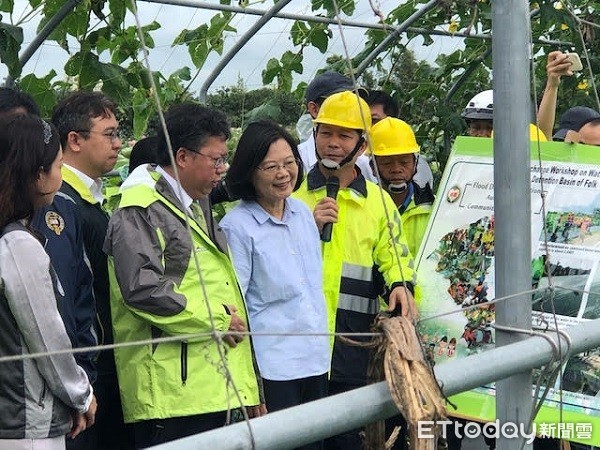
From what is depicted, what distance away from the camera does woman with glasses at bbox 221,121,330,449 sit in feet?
9.37

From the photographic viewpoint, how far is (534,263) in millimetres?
2908

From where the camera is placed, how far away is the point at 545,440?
12.1 feet

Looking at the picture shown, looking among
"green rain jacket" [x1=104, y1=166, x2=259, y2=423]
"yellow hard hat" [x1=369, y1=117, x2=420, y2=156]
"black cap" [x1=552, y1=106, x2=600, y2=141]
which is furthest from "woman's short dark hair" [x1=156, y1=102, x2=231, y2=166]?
"black cap" [x1=552, y1=106, x2=600, y2=141]

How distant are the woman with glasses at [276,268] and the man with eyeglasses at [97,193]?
36cm

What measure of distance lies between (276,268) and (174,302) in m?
0.44

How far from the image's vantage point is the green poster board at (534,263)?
278 cm

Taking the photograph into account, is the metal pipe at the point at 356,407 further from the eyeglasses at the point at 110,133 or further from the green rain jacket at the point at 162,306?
the eyeglasses at the point at 110,133

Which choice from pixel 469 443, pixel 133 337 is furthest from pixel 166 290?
pixel 469 443

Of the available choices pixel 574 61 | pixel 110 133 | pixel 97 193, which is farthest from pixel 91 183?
pixel 574 61

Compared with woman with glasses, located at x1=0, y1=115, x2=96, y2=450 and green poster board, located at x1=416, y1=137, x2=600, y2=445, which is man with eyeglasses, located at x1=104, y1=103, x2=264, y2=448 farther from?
green poster board, located at x1=416, y1=137, x2=600, y2=445

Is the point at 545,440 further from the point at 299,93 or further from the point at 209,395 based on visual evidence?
the point at 299,93

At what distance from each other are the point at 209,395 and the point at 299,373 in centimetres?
36

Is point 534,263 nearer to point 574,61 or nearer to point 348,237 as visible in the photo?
point 348,237

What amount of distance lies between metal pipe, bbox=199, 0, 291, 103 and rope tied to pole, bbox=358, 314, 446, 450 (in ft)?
9.28
